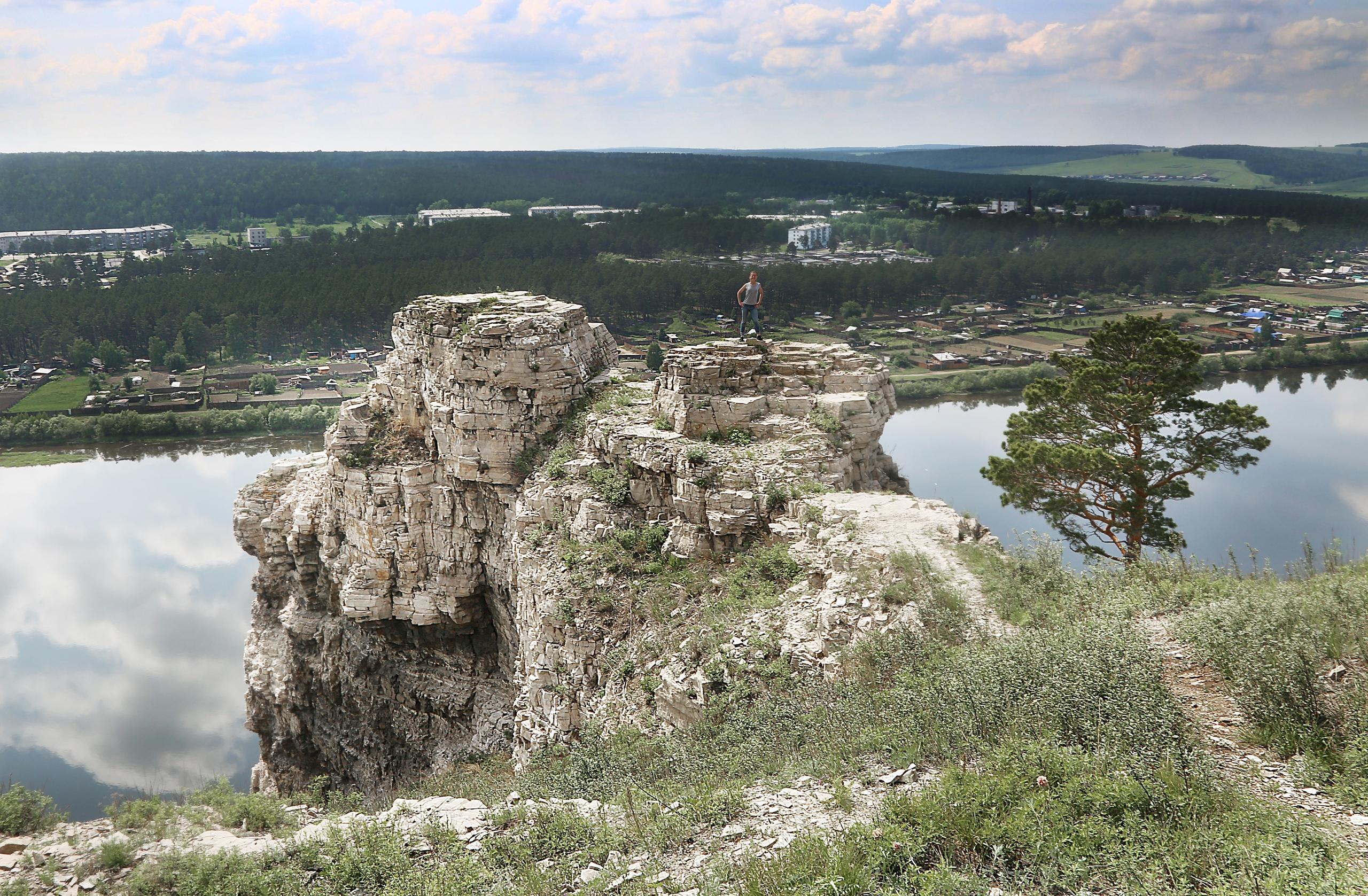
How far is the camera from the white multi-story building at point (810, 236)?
59312mm

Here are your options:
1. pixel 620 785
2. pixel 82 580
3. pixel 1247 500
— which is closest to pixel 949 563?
pixel 620 785

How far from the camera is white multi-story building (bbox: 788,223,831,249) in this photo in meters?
59.3

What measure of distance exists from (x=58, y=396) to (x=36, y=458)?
32.2ft

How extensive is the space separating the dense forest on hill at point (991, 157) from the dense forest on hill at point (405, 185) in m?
19.1

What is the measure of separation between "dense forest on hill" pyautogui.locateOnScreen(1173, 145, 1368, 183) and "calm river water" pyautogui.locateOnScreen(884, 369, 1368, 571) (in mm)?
31839

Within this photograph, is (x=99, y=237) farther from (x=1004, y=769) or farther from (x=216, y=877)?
(x=1004, y=769)

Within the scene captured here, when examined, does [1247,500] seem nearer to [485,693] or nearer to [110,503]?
[485,693]

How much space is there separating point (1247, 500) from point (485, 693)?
96.7ft

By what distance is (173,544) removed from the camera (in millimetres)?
36375

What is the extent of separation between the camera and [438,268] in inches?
2438

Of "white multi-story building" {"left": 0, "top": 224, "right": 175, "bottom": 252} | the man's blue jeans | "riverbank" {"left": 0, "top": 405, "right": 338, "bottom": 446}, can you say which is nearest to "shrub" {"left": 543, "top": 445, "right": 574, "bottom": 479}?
the man's blue jeans

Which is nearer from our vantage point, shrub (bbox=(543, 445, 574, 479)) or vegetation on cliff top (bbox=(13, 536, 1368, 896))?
vegetation on cliff top (bbox=(13, 536, 1368, 896))

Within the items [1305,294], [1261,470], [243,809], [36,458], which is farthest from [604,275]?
[243,809]

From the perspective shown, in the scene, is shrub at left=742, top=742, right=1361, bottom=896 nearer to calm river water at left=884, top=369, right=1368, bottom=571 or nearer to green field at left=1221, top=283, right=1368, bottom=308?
calm river water at left=884, top=369, right=1368, bottom=571
